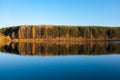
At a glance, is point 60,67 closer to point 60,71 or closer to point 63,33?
point 60,71

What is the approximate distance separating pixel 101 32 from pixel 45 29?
84.9 feet

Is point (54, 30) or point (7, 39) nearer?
point (7, 39)

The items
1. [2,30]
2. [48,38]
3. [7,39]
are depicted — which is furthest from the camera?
[2,30]

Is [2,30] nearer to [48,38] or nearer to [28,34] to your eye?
[28,34]

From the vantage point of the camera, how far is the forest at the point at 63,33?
352 feet

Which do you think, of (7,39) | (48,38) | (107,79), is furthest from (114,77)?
(48,38)

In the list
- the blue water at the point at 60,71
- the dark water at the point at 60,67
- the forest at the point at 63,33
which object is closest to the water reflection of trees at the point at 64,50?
the dark water at the point at 60,67

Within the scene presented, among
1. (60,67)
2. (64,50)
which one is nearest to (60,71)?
(60,67)

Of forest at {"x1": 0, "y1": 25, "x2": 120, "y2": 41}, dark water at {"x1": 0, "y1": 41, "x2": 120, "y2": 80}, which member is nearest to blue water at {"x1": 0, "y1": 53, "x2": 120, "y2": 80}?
dark water at {"x1": 0, "y1": 41, "x2": 120, "y2": 80}

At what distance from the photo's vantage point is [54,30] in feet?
354

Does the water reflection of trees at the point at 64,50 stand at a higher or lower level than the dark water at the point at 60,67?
lower

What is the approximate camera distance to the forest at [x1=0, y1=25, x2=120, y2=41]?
352 feet

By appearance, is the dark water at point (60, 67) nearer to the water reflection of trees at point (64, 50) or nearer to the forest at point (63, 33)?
the water reflection of trees at point (64, 50)

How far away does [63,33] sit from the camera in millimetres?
107750
